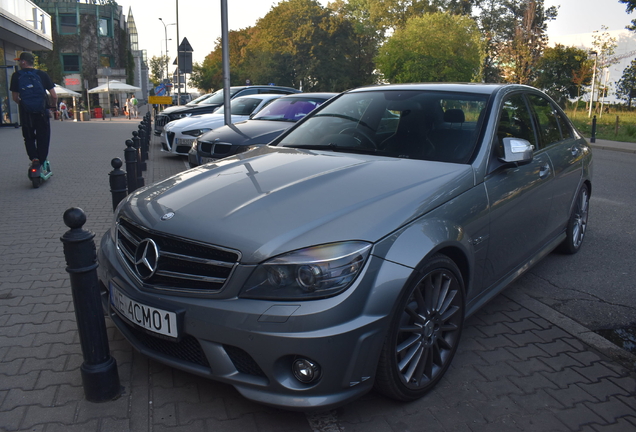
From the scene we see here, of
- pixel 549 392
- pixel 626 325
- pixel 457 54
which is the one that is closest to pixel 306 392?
pixel 549 392

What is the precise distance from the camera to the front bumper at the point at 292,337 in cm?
237

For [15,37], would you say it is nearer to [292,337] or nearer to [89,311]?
[89,311]

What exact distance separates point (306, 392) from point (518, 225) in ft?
6.69

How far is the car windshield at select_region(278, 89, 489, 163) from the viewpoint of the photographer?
12.0 ft

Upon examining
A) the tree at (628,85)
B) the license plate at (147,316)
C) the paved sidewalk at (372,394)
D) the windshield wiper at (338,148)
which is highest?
the tree at (628,85)

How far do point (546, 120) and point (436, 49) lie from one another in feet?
205

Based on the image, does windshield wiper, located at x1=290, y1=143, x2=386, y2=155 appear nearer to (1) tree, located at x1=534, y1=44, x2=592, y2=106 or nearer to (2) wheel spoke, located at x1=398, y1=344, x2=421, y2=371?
(2) wheel spoke, located at x1=398, y1=344, x2=421, y2=371

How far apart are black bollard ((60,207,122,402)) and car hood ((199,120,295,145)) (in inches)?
234

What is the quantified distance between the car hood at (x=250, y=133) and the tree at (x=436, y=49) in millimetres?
56483

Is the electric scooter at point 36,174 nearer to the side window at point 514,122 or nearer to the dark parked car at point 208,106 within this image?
the dark parked car at point 208,106

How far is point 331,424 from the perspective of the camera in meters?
2.69

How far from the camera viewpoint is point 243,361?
2523 mm

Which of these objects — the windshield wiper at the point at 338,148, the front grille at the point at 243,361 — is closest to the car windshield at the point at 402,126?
the windshield wiper at the point at 338,148

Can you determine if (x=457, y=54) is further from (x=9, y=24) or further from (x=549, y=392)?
(x=549, y=392)
